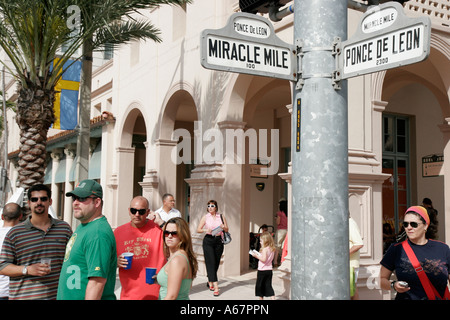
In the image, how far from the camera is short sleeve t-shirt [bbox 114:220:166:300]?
Answer: 14.2 ft

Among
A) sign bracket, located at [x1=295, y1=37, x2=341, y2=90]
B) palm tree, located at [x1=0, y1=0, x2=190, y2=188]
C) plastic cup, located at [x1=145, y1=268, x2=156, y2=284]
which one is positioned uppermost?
palm tree, located at [x1=0, y1=0, x2=190, y2=188]

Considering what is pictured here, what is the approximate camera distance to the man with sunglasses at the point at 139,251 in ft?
14.2

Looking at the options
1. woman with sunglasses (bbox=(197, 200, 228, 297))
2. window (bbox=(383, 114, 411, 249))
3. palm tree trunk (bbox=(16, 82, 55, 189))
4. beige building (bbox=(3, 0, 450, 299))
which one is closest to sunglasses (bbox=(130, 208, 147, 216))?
beige building (bbox=(3, 0, 450, 299))

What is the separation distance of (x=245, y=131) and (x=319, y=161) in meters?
9.74

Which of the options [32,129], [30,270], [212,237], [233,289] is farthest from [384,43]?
[32,129]

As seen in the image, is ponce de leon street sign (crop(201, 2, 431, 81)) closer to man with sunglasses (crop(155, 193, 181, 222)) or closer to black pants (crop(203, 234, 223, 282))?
man with sunglasses (crop(155, 193, 181, 222))

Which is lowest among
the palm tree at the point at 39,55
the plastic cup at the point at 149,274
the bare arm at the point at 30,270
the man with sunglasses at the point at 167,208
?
the plastic cup at the point at 149,274

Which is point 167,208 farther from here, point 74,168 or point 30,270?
point 74,168

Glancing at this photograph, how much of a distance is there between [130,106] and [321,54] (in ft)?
46.6

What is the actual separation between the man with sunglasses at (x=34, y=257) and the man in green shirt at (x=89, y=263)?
0.61m

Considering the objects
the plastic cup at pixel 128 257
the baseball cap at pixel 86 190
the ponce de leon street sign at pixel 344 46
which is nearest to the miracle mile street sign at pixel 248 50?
the ponce de leon street sign at pixel 344 46

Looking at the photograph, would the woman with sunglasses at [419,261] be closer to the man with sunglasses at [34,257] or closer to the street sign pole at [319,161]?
the street sign pole at [319,161]

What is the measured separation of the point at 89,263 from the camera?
330 centimetres
